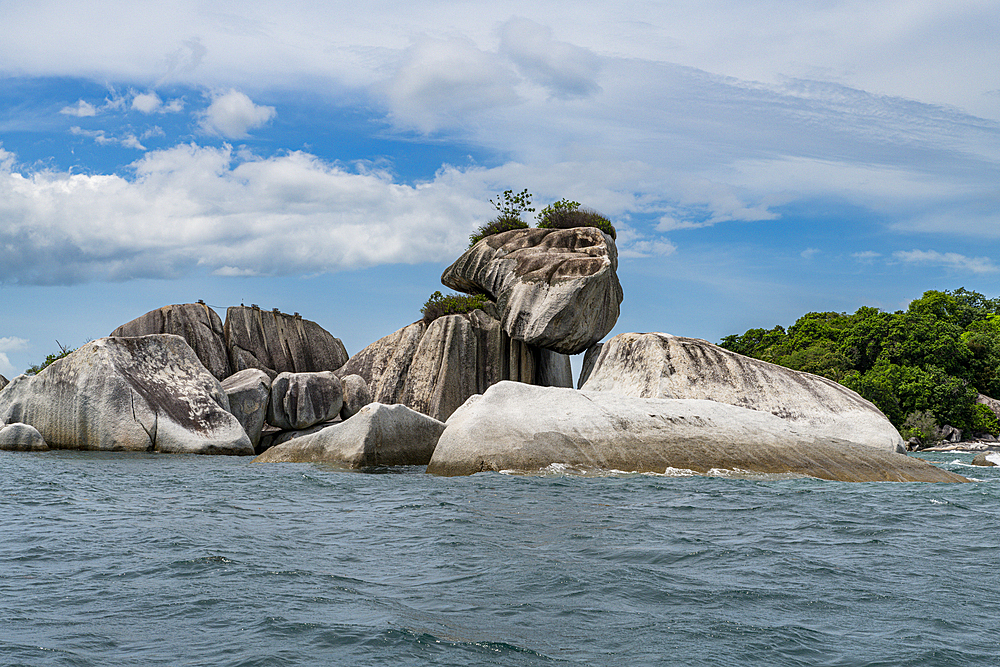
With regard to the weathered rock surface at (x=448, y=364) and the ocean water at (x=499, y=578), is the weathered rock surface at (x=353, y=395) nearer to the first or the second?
the weathered rock surface at (x=448, y=364)

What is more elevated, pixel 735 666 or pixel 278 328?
pixel 278 328

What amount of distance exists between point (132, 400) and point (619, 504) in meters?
14.5

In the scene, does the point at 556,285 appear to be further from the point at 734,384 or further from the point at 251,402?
the point at 251,402

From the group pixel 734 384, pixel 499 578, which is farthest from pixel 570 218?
pixel 499 578

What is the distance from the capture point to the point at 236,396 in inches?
968

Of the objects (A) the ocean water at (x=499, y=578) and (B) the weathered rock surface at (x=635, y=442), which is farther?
(B) the weathered rock surface at (x=635, y=442)

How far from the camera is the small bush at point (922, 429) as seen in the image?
4184cm

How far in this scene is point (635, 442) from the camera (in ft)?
44.0

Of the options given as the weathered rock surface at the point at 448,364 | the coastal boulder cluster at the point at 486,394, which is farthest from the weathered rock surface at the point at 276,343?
the weathered rock surface at the point at 448,364

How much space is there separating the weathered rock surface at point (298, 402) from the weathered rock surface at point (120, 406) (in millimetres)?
4131

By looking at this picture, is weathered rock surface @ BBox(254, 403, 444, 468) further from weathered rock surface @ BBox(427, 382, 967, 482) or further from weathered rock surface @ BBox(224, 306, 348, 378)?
weathered rock surface @ BBox(224, 306, 348, 378)

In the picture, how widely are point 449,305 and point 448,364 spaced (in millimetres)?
2593

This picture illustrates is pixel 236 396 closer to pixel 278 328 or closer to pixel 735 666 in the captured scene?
pixel 278 328

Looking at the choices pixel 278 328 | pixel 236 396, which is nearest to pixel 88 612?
pixel 236 396
